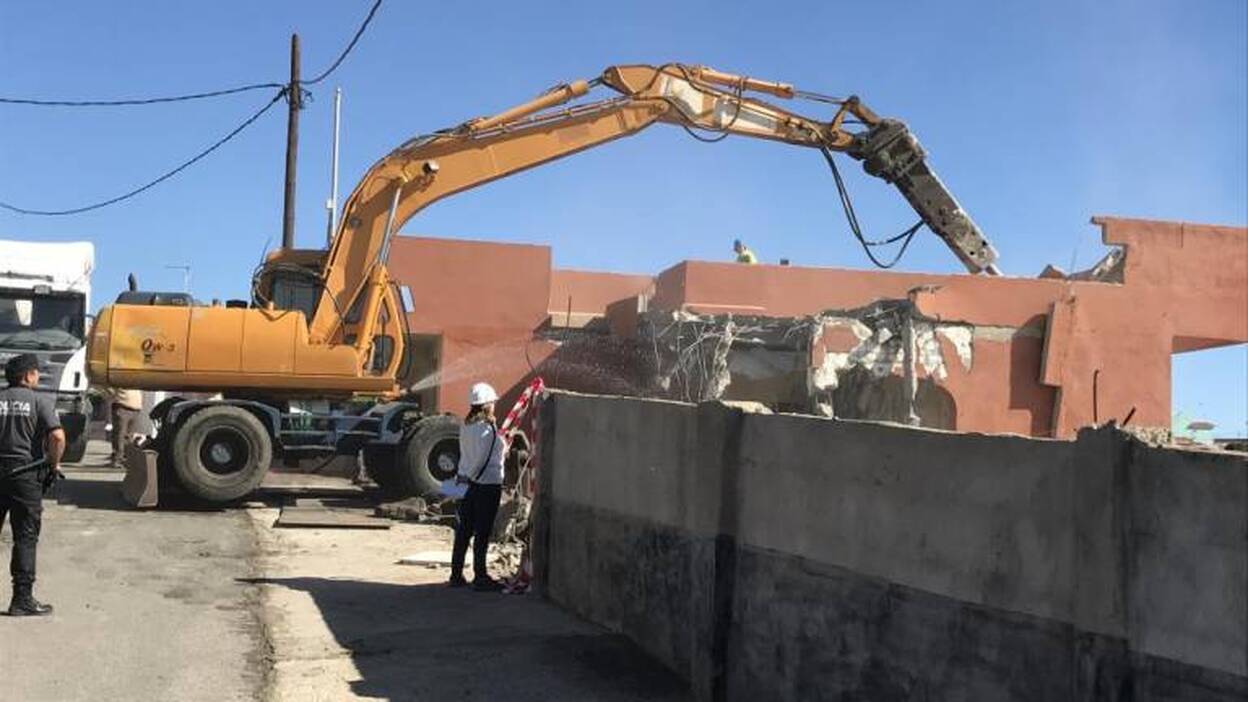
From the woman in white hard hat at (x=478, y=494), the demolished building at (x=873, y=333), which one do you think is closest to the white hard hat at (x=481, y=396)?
the woman in white hard hat at (x=478, y=494)

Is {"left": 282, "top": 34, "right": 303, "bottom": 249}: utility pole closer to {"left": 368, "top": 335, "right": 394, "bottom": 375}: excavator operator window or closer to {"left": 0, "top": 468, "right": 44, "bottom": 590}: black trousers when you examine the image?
{"left": 368, "top": 335, "right": 394, "bottom": 375}: excavator operator window

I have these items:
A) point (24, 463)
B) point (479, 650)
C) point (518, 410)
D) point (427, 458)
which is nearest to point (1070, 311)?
point (427, 458)

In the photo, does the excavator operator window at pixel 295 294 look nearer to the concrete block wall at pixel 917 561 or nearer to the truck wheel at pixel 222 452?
the truck wheel at pixel 222 452

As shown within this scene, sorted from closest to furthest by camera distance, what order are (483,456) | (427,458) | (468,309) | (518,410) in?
1. (483,456)
2. (518,410)
3. (427,458)
4. (468,309)

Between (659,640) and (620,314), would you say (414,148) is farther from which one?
(659,640)

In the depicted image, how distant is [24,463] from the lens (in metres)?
7.63

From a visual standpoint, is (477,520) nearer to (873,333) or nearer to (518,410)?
(518,410)

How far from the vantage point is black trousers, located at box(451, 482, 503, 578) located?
9.11 meters

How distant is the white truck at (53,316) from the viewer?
52.1 ft

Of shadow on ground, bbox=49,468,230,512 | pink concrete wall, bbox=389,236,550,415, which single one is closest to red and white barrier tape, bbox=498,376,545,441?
shadow on ground, bbox=49,468,230,512

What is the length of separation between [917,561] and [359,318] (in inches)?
427

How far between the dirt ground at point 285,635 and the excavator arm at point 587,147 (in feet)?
14.8

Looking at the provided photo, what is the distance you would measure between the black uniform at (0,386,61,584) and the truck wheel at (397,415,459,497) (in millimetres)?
6716

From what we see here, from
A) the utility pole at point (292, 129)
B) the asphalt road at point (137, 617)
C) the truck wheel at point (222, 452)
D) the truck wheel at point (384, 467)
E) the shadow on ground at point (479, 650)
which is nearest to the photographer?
the asphalt road at point (137, 617)
